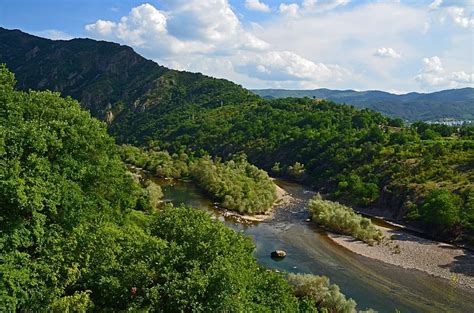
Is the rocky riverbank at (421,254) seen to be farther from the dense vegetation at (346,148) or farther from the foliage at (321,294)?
the foliage at (321,294)

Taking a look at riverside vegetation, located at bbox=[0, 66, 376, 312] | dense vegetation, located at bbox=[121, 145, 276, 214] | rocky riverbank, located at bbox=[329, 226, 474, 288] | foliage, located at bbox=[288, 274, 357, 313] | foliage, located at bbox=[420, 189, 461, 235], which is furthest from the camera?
dense vegetation, located at bbox=[121, 145, 276, 214]

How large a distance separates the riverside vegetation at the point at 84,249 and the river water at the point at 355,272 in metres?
21.3

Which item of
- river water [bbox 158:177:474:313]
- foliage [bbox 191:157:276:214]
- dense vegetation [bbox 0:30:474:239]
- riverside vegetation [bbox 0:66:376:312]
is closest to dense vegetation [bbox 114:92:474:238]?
dense vegetation [bbox 0:30:474:239]

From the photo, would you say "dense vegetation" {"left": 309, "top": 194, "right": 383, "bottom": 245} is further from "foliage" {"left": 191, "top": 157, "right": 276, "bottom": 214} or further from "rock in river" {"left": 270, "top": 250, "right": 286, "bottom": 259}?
"rock in river" {"left": 270, "top": 250, "right": 286, "bottom": 259}

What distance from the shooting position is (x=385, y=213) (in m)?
83.5

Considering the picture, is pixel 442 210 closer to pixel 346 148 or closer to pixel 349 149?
pixel 349 149

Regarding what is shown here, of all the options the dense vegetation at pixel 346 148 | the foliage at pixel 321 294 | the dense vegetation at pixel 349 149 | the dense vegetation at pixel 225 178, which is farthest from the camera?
the dense vegetation at pixel 225 178

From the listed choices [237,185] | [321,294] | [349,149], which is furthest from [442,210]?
[349,149]

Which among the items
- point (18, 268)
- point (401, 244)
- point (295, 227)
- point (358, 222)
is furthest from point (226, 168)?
point (18, 268)

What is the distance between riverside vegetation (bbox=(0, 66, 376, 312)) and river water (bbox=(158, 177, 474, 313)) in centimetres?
2129

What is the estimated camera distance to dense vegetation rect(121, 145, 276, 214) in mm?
84438

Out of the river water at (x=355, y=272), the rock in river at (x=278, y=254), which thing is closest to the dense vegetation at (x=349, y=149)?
the river water at (x=355, y=272)

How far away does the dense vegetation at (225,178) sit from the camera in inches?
3324

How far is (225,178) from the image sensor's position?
95.3 metres
